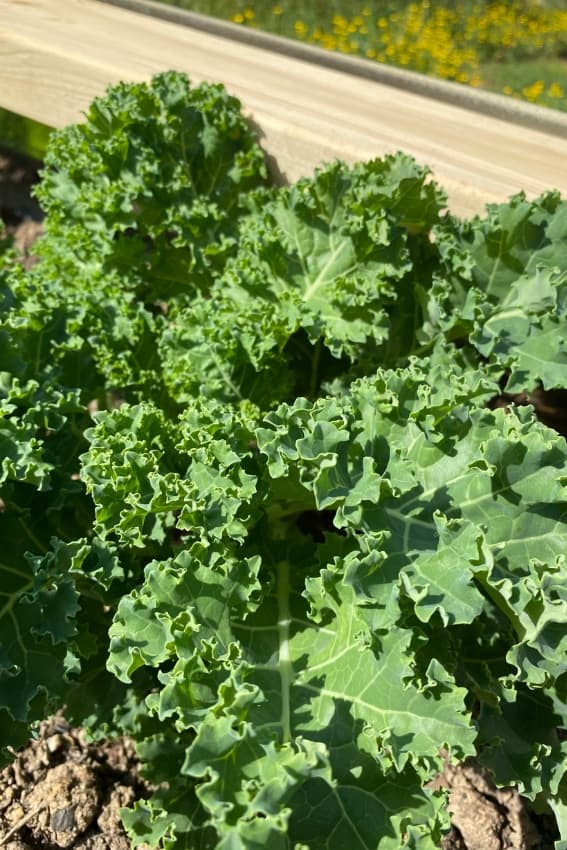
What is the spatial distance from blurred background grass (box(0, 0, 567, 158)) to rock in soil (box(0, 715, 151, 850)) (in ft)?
23.8

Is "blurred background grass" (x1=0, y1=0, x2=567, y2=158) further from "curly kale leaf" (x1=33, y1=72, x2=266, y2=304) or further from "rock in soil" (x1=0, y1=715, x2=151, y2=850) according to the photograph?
"rock in soil" (x1=0, y1=715, x2=151, y2=850)

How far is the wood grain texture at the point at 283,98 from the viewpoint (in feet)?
10.6

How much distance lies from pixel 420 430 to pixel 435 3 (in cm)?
937

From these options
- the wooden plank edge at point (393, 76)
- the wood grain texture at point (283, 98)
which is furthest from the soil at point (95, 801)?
the wooden plank edge at point (393, 76)

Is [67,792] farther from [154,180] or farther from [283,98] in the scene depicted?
[283,98]

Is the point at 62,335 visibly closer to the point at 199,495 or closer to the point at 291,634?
the point at 199,495

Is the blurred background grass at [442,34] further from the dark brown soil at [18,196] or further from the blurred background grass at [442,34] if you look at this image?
the dark brown soil at [18,196]

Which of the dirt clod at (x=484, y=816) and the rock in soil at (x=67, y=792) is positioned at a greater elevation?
the dirt clod at (x=484, y=816)

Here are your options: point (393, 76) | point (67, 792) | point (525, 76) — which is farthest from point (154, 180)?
point (525, 76)

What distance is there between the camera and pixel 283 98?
3.57m

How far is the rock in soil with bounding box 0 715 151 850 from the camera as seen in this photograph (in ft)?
9.14

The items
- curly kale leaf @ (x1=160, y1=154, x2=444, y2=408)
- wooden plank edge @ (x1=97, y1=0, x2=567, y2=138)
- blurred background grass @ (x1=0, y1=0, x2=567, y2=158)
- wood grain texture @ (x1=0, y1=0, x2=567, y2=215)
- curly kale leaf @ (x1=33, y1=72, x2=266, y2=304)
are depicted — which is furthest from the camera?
blurred background grass @ (x1=0, y1=0, x2=567, y2=158)

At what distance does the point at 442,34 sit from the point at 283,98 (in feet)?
20.9

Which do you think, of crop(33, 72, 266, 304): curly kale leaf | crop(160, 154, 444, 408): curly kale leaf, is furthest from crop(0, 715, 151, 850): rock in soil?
crop(33, 72, 266, 304): curly kale leaf
